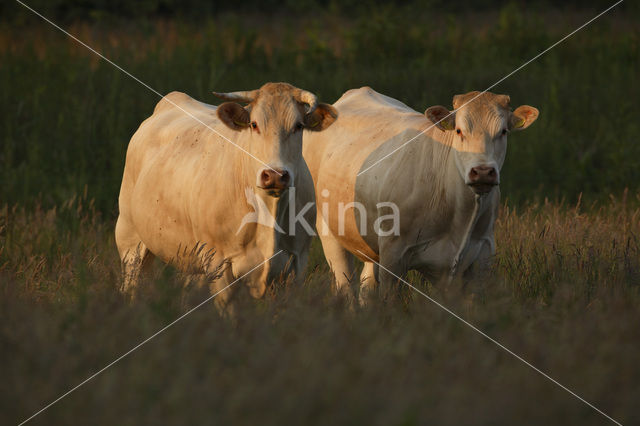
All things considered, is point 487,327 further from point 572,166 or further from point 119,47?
point 119,47

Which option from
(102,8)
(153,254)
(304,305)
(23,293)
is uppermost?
(304,305)

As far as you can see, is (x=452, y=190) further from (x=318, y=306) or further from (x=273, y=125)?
(x=318, y=306)

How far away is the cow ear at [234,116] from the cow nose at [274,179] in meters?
0.67

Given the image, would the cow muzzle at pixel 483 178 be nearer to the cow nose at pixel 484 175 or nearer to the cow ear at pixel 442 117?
the cow nose at pixel 484 175

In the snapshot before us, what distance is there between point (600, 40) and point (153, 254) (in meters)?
10.3

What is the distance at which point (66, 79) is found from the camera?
40.9 feet

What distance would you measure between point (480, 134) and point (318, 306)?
198 centimetres

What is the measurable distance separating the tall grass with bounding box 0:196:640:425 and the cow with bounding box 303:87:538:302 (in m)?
0.78

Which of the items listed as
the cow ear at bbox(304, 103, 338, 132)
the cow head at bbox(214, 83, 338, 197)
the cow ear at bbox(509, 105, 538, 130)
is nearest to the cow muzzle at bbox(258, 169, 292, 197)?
the cow head at bbox(214, 83, 338, 197)

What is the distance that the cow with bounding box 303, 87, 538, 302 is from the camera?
5863mm

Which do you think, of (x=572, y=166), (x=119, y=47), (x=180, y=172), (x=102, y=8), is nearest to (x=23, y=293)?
(x=180, y=172)

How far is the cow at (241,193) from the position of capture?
5484mm

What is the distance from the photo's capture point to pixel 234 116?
5734mm

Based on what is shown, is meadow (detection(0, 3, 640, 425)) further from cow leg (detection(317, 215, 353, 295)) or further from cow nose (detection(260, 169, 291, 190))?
cow nose (detection(260, 169, 291, 190))
